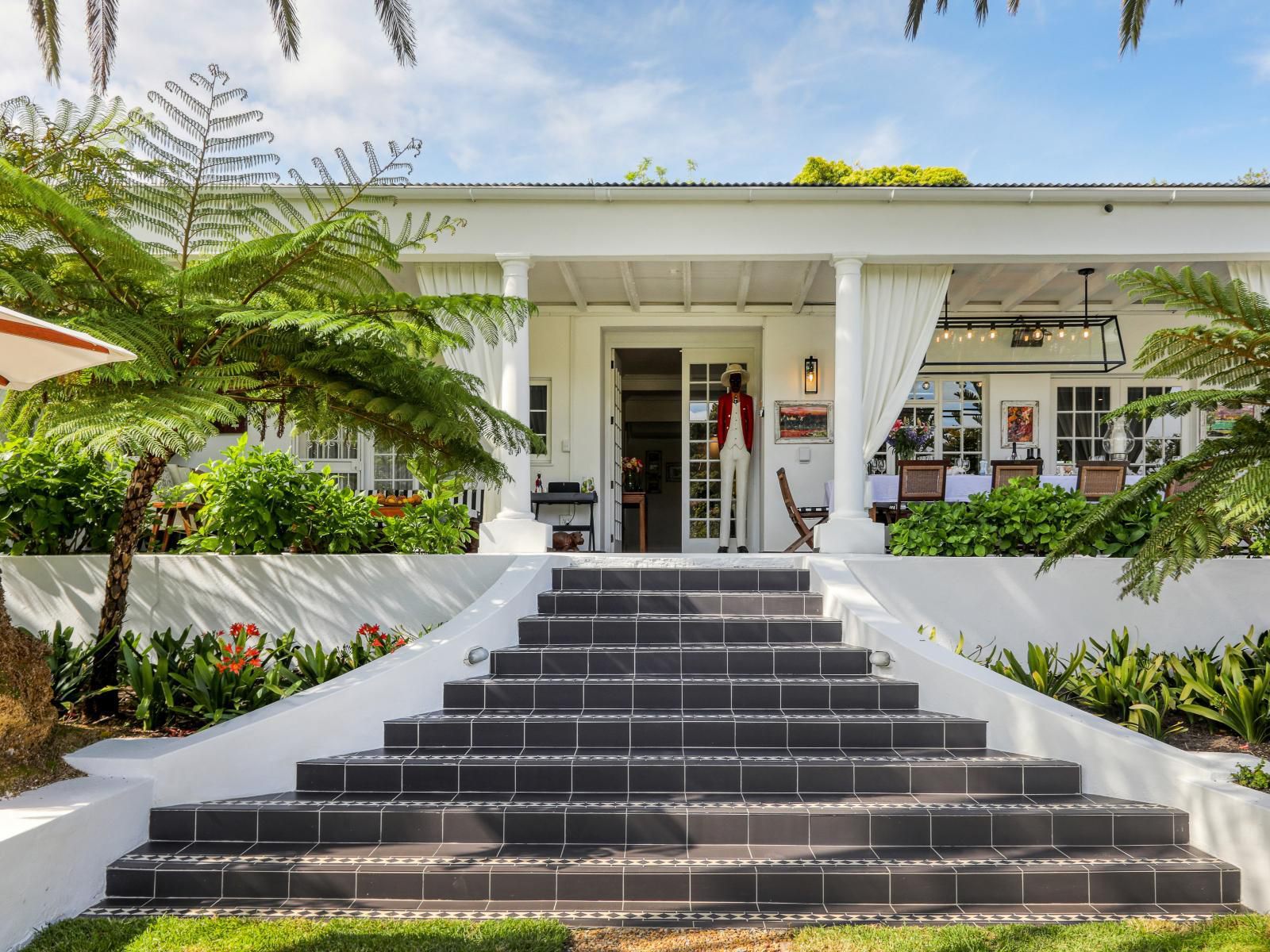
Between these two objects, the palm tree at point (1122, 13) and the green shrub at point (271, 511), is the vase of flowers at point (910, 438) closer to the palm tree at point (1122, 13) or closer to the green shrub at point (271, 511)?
the palm tree at point (1122, 13)

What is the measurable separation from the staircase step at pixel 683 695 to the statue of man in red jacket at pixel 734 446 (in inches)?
178

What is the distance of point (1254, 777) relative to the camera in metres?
2.96

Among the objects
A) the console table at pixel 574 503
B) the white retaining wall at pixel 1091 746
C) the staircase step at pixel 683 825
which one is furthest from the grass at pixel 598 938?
the console table at pixel 574 503

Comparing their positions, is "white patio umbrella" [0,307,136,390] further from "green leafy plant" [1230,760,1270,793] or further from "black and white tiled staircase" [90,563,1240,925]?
"green leafy plant" [1230,760,1270,793]

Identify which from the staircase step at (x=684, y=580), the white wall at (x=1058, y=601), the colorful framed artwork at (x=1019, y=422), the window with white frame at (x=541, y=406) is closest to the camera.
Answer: the white wall at (x=1058, y=601)

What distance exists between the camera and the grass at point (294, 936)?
239 centimetres

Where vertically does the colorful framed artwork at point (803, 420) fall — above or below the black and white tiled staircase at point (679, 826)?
above

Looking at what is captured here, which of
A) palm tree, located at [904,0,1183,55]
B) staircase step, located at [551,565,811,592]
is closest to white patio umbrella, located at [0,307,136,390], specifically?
staircase step, located at [551,565,811,592]

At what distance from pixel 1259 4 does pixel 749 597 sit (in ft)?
17.2

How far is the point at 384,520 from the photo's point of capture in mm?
5629

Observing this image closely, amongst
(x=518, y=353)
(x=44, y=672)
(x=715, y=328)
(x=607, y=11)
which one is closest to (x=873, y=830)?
(x=44, y=672)

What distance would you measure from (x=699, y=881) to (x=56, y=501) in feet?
15.5

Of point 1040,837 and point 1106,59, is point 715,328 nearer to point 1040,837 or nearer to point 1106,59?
point 1106,59

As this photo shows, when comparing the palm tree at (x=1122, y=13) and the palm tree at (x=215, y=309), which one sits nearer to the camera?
the palm tree at (x=215, y=309)
